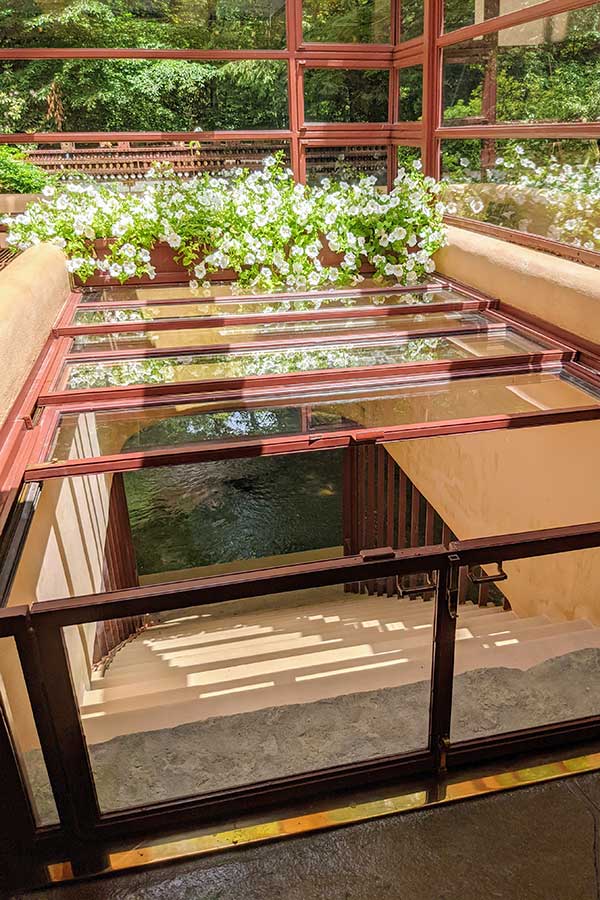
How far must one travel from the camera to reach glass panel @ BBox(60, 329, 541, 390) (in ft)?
8.95

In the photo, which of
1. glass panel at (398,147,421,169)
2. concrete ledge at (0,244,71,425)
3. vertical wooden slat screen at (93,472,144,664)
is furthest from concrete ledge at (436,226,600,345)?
concrete ledge at (0,244,71,425)

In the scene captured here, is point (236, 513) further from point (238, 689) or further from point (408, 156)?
point (238, 689)

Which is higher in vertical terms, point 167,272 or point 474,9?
point 474,9

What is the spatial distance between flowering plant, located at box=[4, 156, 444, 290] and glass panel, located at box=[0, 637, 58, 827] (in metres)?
3.09

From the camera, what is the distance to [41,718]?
1.38 m

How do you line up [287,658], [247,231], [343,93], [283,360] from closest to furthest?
[287,658] < [283,360] < [247,231] < [343,93]

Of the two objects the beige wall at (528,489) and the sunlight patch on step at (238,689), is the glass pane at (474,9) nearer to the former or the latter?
the beige wall at (528,489)

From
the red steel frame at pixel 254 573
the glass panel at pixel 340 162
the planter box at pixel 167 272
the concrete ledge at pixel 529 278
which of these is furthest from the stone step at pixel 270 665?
the glass panel at pixel 340 162

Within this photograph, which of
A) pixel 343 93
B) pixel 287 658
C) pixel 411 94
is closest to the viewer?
pixel 287 658

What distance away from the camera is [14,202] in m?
4.99

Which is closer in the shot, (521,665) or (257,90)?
(521,665)

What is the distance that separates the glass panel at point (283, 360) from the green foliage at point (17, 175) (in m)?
2.70

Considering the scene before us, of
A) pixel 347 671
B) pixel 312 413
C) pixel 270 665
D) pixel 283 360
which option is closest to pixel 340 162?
pixel 283 360

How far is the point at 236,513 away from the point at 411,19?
14.3ft
